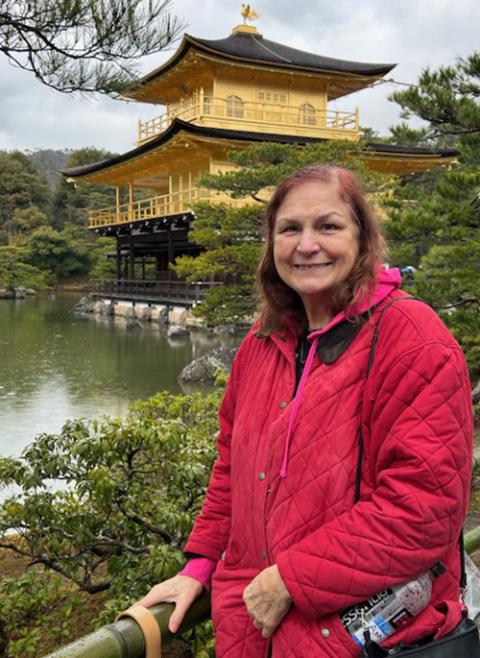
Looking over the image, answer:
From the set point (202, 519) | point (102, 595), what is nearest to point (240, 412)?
point (202, 519)

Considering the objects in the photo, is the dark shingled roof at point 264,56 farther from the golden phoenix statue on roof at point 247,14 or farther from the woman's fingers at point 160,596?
the woman's fingers at point 160,596

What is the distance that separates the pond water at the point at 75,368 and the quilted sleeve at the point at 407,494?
5547 millimetres

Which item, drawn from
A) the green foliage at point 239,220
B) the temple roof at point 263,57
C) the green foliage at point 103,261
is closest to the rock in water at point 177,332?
the green foliage at point 239,220

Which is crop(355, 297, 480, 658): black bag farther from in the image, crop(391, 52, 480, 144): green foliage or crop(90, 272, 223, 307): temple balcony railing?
crop(90, 272, 223, 307): temple balcony railing

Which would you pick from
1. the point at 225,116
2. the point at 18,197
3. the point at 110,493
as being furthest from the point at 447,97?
the point at 18,197

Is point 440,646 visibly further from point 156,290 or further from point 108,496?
point 156,290

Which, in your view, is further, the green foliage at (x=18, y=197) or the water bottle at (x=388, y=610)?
the green foliage at (x=18, y=197)

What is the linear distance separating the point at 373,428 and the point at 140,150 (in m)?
17.2

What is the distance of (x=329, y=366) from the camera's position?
3.27 ft

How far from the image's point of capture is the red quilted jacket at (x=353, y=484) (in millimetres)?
874

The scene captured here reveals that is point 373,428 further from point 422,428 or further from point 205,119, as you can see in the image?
point 205,119

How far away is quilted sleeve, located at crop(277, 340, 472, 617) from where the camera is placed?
2.85ft

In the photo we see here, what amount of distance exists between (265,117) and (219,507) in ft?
56.2

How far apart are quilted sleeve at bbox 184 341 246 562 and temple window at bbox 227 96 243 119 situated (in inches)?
664
